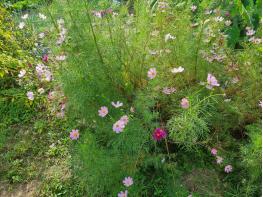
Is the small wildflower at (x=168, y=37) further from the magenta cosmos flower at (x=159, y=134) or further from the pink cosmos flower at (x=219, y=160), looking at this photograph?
the pink cosmos flower at (x=219, y=160)

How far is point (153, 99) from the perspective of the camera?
2367mm

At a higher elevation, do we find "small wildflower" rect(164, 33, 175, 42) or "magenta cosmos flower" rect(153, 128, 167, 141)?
"small wildflower" rect(164, 33, 175, 42)

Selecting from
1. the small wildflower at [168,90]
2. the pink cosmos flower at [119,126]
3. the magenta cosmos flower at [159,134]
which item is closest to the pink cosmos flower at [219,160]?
the magenta cosmos flower at [159,134]

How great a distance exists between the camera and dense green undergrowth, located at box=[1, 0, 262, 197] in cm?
223

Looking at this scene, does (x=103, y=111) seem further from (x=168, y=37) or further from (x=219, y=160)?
(x=219, y=160)

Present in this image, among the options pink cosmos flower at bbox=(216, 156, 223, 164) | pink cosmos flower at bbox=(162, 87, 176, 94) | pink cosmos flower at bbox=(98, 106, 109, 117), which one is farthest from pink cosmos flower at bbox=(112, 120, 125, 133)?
pink cosmos flower at bbox=(216, 156, 223, 164)

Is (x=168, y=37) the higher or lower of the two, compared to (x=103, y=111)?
higher

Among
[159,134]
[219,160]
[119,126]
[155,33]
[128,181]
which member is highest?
[155,33]

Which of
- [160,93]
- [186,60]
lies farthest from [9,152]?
[186,60]

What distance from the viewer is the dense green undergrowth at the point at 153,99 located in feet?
7.32

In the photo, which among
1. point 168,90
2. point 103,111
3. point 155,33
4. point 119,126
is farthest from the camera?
point 155,33

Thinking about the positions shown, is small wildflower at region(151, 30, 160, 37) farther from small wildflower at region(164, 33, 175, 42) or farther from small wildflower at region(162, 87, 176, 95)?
small wildflower at region(162, 87, 176, 95)

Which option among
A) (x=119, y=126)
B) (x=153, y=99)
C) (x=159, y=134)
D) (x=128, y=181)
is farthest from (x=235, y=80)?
(x=128, y=181)

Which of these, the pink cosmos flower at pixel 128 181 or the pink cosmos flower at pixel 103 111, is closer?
the pink cosmos flower at pixel 128 181
